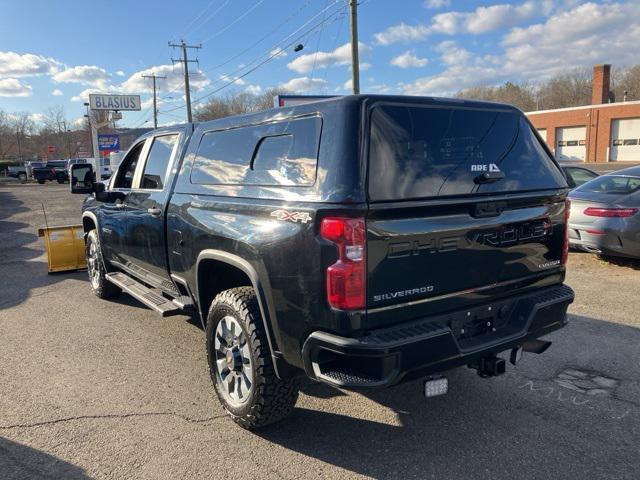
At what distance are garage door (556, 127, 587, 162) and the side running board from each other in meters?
53.3

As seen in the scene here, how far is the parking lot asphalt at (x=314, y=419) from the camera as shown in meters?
3.04

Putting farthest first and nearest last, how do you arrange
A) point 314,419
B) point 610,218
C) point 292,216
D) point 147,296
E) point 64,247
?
1. point 64,247
2. point 610,218
3. point 147,296
4. point 314,419
5. point 292,216

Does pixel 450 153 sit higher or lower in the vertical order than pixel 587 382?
higher

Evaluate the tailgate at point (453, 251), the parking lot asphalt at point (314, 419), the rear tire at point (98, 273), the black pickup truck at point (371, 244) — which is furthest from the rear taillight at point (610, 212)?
the rear tire at point (98, 273)

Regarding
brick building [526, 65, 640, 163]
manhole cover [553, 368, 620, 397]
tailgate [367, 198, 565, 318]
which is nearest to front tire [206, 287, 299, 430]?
tailgate [367, 198, 565, 318]

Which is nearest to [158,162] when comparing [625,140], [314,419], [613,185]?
[314,419]

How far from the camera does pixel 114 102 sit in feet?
112

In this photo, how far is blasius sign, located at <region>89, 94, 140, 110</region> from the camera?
107 ft

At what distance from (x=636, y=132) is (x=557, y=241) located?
172 feet

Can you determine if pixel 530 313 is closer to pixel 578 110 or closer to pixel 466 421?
pixel 466 421

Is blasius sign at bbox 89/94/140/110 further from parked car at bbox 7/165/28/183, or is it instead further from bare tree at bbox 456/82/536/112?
bare tree at bbox 456/82/536/112

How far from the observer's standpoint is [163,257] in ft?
15.0

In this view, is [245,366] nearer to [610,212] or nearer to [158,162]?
[158,162]

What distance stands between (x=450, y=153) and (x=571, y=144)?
57.5 meters
